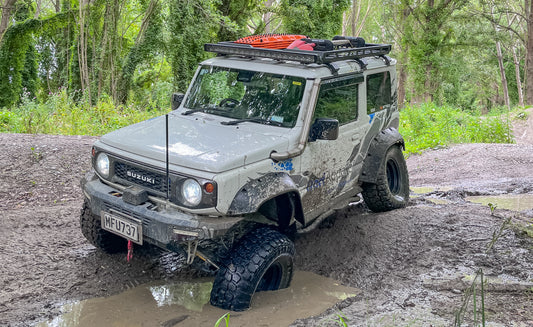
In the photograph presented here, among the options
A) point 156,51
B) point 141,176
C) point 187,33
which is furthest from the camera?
point 156,51

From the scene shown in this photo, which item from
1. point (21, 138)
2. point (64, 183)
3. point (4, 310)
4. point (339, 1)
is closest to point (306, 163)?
point (4, 310)

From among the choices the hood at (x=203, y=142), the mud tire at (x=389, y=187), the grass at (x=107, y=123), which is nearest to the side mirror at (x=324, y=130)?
the hood at (x=203, y=142)

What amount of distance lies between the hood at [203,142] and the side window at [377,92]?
161cm

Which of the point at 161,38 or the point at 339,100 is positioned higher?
the point at 161,38

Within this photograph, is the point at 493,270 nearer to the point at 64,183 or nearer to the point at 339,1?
the point at 64,183

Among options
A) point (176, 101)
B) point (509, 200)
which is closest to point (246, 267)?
point (176, 101)

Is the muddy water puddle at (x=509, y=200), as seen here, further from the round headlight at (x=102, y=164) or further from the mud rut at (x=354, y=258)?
the round headlight at (x=102, y=164)

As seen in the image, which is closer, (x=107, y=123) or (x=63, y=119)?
(x=63, y=119)

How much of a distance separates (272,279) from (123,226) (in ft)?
4.56

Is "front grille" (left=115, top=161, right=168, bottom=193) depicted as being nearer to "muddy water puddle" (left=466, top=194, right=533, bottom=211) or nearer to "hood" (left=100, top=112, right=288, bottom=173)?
"hood" (left=100, top=112, right=288, bottom=173)

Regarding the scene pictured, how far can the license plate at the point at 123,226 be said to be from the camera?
432cm

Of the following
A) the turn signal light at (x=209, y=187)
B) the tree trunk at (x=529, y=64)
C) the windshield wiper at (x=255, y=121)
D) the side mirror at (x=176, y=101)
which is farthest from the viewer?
the tree trunk at (x=529, y=64)

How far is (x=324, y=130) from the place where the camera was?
16.1 feet

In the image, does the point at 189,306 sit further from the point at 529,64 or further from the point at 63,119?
the point at 529,64
